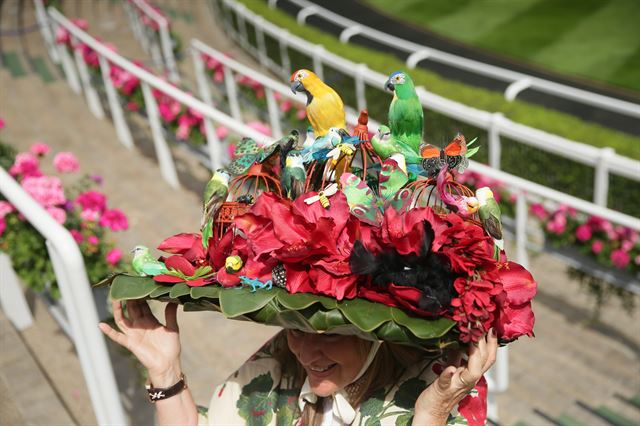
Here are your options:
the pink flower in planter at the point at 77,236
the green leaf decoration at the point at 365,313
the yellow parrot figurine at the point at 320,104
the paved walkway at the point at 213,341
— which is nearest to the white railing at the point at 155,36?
the paved walkway at the point at 213,341

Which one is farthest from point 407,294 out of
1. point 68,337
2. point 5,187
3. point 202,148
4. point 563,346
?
point 202,148

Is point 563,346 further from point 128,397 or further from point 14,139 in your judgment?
point 14,139

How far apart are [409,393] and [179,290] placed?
836 millimetres

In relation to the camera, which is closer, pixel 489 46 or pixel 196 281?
pixel 196 281

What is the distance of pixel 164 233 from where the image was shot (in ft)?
21.0

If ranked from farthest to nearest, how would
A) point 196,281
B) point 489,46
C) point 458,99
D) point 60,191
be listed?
point 489,46 < point 458,99 < point 60,191 < point 196,281

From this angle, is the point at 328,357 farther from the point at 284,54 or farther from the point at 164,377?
the point at 284,54

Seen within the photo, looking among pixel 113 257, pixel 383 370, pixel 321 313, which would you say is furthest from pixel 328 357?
pixel 113 257

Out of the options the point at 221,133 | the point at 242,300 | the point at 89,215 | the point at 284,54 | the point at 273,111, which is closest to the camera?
the point at 242,300

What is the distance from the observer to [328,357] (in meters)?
2.47

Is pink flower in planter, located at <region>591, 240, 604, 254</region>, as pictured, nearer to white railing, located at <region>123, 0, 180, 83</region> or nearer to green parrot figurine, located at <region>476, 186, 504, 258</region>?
green parrot figurine, located at <region>476, 186, 504, 258</region>

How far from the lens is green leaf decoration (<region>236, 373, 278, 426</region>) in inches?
110

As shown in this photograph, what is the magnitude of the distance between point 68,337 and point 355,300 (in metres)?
2.92

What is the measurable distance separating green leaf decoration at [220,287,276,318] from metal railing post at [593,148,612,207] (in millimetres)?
4788
